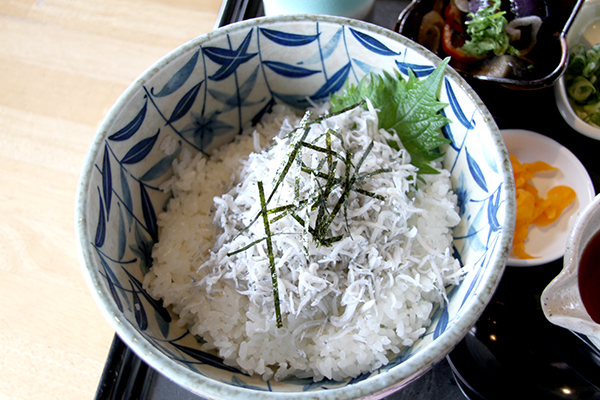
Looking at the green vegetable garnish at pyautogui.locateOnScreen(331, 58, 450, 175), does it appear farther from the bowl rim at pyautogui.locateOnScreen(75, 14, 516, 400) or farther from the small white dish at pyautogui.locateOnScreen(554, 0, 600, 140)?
the small white dish at pyautogui.locateOnScreen(554, 0, 600, 140)

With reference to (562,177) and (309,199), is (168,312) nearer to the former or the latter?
(309,199)

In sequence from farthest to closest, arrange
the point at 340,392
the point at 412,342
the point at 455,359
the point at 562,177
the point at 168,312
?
1. the point at 562,177
2. the point at 455,359
3. the point at 168,312
4. the point at 412,342
5. the point at 340,392

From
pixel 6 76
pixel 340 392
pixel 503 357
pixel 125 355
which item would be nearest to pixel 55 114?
pixel 6 76

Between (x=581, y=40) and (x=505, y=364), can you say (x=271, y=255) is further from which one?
(x=581, y=40)

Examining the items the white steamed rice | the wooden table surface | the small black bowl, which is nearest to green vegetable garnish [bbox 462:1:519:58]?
the small black bowl

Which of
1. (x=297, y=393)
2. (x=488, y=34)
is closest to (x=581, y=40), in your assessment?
(x=488, y=34)

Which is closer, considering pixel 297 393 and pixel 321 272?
pixel 297 393
